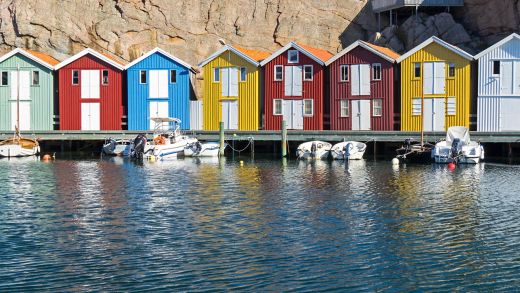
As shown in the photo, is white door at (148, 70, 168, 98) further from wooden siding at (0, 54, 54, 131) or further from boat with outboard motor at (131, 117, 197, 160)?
wooden siding at (0, 54, 54, 131)

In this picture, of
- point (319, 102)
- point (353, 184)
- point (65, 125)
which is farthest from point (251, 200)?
point (65, 125)

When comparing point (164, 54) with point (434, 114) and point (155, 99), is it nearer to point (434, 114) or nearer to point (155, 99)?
point (155, 99)

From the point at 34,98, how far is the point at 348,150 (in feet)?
86.2

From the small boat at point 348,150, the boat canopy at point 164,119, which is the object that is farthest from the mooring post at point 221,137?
the small boat at point 348,150

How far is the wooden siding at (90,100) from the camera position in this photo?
226 feet

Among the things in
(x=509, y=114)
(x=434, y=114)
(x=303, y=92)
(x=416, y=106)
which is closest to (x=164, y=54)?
(x=303, y=92)

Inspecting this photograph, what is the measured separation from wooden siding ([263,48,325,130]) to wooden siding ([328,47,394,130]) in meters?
0.85

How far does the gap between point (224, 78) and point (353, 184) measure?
25.7 m

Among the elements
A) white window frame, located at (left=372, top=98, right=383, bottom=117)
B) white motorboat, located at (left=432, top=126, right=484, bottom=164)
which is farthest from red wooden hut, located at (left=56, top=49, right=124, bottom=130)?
white motorboat, located at (left=432, top=126, right=484, bottom=164)

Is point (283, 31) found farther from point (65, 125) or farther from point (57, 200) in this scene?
point (57, 200)

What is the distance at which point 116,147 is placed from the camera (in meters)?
64.1

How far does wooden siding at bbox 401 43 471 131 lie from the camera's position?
61688 mm

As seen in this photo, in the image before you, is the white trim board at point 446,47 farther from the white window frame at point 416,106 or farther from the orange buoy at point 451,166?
the orange buoy at point 451,166

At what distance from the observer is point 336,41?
Result: 8506 centimetres
